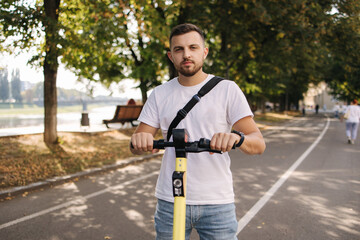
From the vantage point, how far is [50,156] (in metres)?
9.13

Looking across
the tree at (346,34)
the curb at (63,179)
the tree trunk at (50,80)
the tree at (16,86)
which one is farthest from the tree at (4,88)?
the tree at (346,34)

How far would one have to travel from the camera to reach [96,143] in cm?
1210

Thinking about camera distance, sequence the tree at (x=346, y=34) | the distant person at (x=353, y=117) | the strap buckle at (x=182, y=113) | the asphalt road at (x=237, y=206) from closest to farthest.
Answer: the strap buckle at (x=182, y=113) < the asphalt road at (x=237, y=206) < the tree at (x=346, y=34) < the distant person at (x=353, y=117)

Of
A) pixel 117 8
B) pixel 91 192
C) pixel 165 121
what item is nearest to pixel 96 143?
pixel 117 8

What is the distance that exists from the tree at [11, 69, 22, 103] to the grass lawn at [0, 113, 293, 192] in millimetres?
3679

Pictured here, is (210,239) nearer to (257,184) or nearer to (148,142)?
(148,142)

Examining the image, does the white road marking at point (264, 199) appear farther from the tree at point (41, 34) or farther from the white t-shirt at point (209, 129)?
the tree at point (41, 34)

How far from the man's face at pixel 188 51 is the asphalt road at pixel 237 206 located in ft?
9.66

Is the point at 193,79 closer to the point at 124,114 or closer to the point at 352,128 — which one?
the point at 352,128

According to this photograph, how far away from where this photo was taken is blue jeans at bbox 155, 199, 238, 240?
2.04 m

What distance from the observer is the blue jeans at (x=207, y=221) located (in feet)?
6.71

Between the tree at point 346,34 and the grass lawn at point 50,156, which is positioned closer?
the grass lawn at point 50,156

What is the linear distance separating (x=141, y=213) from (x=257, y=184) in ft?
9.12

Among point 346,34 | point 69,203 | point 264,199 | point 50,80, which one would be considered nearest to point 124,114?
point 50,80
